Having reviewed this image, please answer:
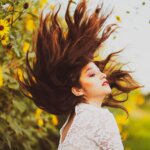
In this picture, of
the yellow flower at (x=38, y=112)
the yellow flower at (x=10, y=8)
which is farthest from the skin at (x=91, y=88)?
the yellow flower at (x=38, y=112)

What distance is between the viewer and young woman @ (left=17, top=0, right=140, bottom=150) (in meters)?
3.91

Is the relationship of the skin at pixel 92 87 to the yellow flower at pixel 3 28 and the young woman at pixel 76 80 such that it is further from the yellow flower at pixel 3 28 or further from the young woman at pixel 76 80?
the yellow flower at pixel 3 28

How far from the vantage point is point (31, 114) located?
5906 mm

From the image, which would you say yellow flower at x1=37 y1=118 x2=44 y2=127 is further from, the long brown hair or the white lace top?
the white lace top

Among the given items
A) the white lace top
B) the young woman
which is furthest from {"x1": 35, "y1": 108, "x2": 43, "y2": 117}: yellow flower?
the white lace top

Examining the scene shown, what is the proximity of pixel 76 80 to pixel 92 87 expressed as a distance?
0.38 feet

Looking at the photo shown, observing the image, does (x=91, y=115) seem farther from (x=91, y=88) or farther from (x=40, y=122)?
(x=40, y=122)

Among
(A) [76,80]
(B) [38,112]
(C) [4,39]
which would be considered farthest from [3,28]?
(B) [38,112]

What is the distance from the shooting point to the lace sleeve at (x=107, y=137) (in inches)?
152

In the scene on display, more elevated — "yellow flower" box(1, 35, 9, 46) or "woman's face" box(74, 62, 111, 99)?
"yellow flower" box(1, 35, 9, 46)

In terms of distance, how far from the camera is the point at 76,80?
4098 millimetres

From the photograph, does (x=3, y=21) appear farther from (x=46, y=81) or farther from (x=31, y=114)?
(x=31, y=114)

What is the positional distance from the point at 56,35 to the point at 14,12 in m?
0.61

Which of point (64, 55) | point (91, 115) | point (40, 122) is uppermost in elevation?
point (64, 55)
